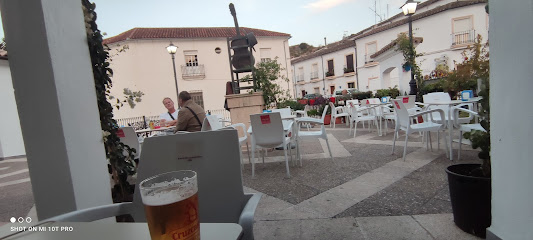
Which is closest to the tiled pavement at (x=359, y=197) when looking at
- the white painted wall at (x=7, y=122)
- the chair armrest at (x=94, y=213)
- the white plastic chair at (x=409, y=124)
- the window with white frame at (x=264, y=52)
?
the white plastic chair at (x=409, y=124)

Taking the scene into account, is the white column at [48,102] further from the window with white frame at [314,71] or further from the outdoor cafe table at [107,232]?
the window with white frame at [314,71]

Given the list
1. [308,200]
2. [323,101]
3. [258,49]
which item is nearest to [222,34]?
[258,49]

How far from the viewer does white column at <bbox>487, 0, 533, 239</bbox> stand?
127 centimetres

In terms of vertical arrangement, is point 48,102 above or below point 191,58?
below

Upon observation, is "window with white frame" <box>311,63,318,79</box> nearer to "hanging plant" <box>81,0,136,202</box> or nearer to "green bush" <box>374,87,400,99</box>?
"green bush" <box>374,87,400,99</box>

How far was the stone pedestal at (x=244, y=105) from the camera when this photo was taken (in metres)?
5.21

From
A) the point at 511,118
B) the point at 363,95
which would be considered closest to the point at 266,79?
the point at 511,118

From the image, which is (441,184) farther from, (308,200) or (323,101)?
(323,101)

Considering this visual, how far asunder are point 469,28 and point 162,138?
21333 millimetres

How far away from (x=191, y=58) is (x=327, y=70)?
14.4 metres

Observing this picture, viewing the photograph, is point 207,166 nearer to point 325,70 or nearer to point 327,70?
point 327,70

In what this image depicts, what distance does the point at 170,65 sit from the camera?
62.1 feet

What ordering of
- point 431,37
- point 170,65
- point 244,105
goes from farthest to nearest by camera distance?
point 170,65
point 431,37
point 244,105

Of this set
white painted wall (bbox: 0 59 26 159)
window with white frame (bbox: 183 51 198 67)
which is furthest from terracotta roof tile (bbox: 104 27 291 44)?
white painted wall (bbox: 0 59 26 159)
